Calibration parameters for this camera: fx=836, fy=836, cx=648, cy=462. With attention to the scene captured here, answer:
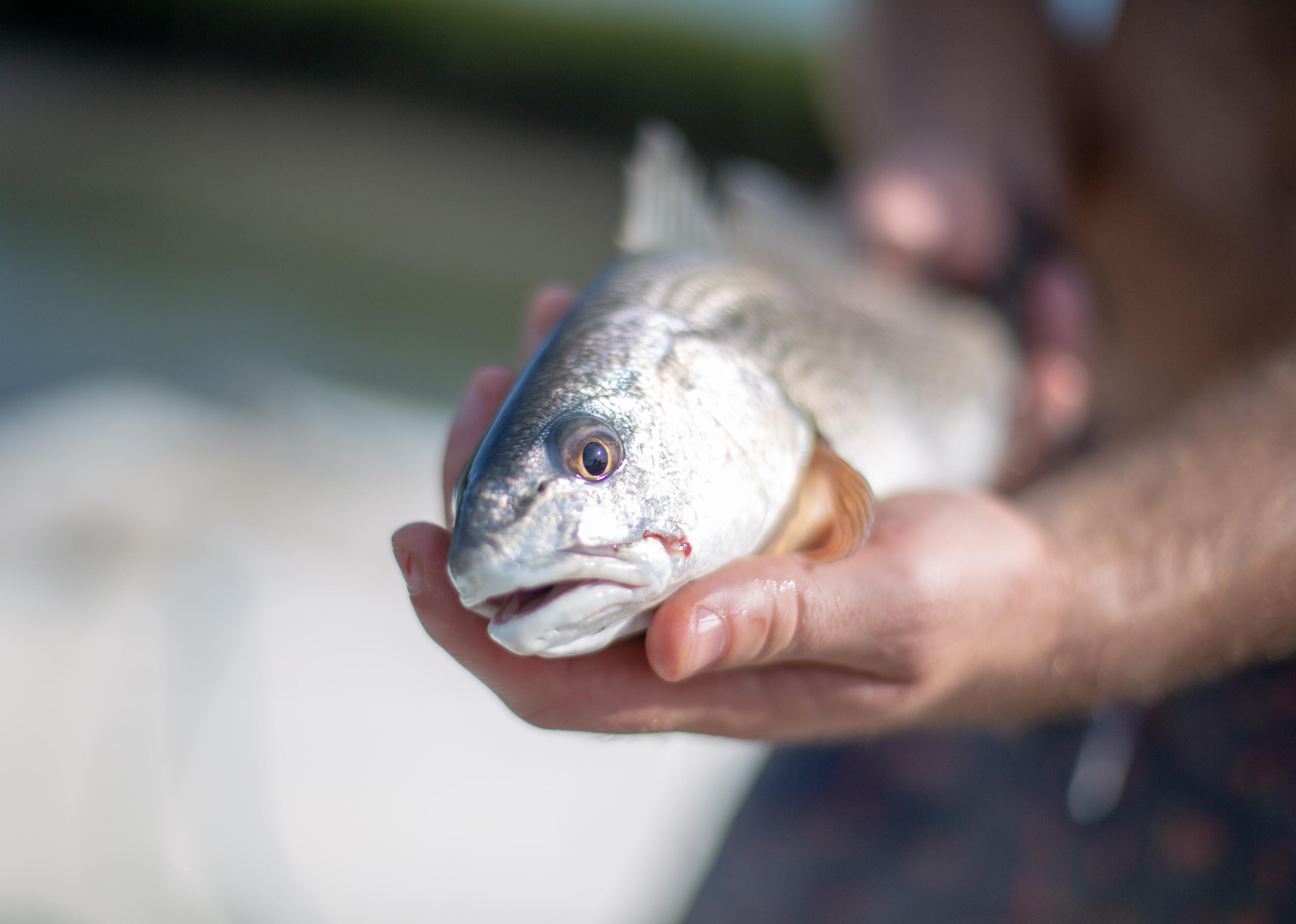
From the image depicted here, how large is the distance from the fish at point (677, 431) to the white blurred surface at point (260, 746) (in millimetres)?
1569

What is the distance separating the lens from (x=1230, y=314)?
7.38 feet

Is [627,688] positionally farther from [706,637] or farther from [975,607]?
[975,607]

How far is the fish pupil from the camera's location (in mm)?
874

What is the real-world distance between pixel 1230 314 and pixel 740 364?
1840 mm

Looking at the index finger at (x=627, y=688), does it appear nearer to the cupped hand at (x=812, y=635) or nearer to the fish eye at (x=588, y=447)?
the cupped hand at (x=812, y=635)

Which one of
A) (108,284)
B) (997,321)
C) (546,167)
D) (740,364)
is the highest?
(740,364)

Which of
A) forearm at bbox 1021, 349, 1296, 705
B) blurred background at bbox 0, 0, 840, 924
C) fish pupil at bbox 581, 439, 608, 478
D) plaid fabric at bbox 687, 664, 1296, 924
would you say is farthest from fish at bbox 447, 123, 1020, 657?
blurred background at bbox 0, 0, 840, 924

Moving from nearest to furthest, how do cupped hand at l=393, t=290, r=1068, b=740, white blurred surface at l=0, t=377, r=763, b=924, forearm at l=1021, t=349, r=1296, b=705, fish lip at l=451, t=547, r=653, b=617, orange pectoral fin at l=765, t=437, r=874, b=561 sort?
fish lip at l=451, t=547, r=653, b=617 → cupped hand at l=393, t=290, r=1068, b=740 → orange pectoral fin at l=765, t=437, r=874, b=561 → forearm at l=1021, t=349, r=1296, b=705 → white blurred surface at l=0, t=377, r=763, b=924

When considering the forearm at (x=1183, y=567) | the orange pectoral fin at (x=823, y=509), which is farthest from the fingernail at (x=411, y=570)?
the forearm at (x=1183, y=567)

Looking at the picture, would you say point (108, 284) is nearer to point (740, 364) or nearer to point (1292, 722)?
point (740, 364)

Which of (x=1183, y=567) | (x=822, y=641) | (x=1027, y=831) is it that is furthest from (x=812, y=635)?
(x=1027, y=831)

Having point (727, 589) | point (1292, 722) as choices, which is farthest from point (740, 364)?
point (1292, 722)

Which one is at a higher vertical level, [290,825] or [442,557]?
[442,557]

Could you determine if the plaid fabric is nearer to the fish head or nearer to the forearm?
the forearm
